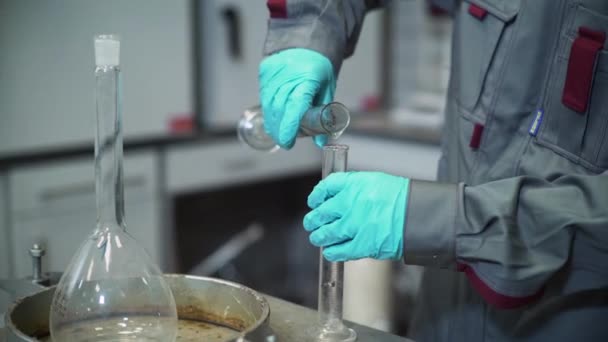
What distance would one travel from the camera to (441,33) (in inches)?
114

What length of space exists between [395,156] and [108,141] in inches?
70.9

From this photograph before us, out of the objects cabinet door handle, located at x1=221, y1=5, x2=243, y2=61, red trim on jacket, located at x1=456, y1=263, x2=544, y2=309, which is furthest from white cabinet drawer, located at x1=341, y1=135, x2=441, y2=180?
red trim on jacket, located at x1=456, y1=263, x2=544, y2=309

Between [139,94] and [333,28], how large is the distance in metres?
1.24

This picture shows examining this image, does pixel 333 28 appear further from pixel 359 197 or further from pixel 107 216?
pixel 107 216

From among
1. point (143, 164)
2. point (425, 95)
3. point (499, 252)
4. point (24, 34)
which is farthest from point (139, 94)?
point (499, 252)

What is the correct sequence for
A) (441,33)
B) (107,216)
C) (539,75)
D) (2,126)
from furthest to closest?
(441,33)
(2,126)
(539,75)
(107,216)

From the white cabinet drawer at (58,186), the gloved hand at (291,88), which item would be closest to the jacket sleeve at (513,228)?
the gloved hand at (291,88)

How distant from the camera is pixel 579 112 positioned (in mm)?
1037

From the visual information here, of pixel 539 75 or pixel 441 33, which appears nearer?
pixel 539 75

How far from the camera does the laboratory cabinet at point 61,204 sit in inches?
82.7

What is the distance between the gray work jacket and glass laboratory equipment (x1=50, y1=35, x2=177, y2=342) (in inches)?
12.2

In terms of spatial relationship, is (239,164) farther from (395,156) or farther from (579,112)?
(579,112)

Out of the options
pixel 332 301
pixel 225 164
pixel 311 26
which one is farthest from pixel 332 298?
pixel 225 164

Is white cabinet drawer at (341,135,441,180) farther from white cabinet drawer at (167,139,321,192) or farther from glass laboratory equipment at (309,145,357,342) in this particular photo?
glass laboratory equipment at (309,145,357,342)
